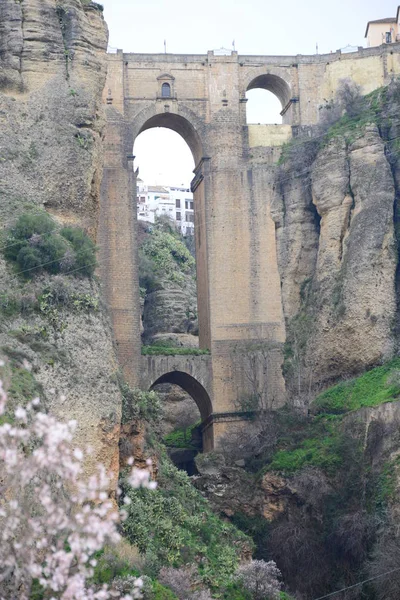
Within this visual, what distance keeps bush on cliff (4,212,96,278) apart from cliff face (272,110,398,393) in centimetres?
1565

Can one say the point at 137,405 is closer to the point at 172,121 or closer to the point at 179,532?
the point at 179,532

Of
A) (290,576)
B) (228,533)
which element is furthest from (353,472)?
(228,533)

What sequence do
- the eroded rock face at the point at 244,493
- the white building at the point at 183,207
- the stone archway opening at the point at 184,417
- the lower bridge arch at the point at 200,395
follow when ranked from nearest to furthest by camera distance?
the eroded rock face at the point at 244,493 < the lower bridge arch at the point at 200,395 < the stone archway opening at the point at 184,417 < the white building at the point at 183,207

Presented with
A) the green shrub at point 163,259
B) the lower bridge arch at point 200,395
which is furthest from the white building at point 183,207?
the lower bridge arch at point 200,395

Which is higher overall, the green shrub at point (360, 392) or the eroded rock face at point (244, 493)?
the green shrub at point (360, 392)

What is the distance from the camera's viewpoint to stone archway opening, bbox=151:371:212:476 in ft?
142

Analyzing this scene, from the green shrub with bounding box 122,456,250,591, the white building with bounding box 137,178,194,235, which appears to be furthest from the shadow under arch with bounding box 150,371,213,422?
the white building with bounding box 137,178,194,235

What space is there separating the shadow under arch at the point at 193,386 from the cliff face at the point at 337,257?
3.18 m

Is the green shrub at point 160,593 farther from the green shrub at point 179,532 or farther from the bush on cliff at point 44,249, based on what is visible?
the bush on cliff at point 44,249

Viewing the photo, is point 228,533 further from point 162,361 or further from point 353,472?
point 162,361

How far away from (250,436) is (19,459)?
28.1 m

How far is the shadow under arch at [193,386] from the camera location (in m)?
42.7

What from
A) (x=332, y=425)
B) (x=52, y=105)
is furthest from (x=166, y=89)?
(x=52, y=105)

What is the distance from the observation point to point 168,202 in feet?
279
